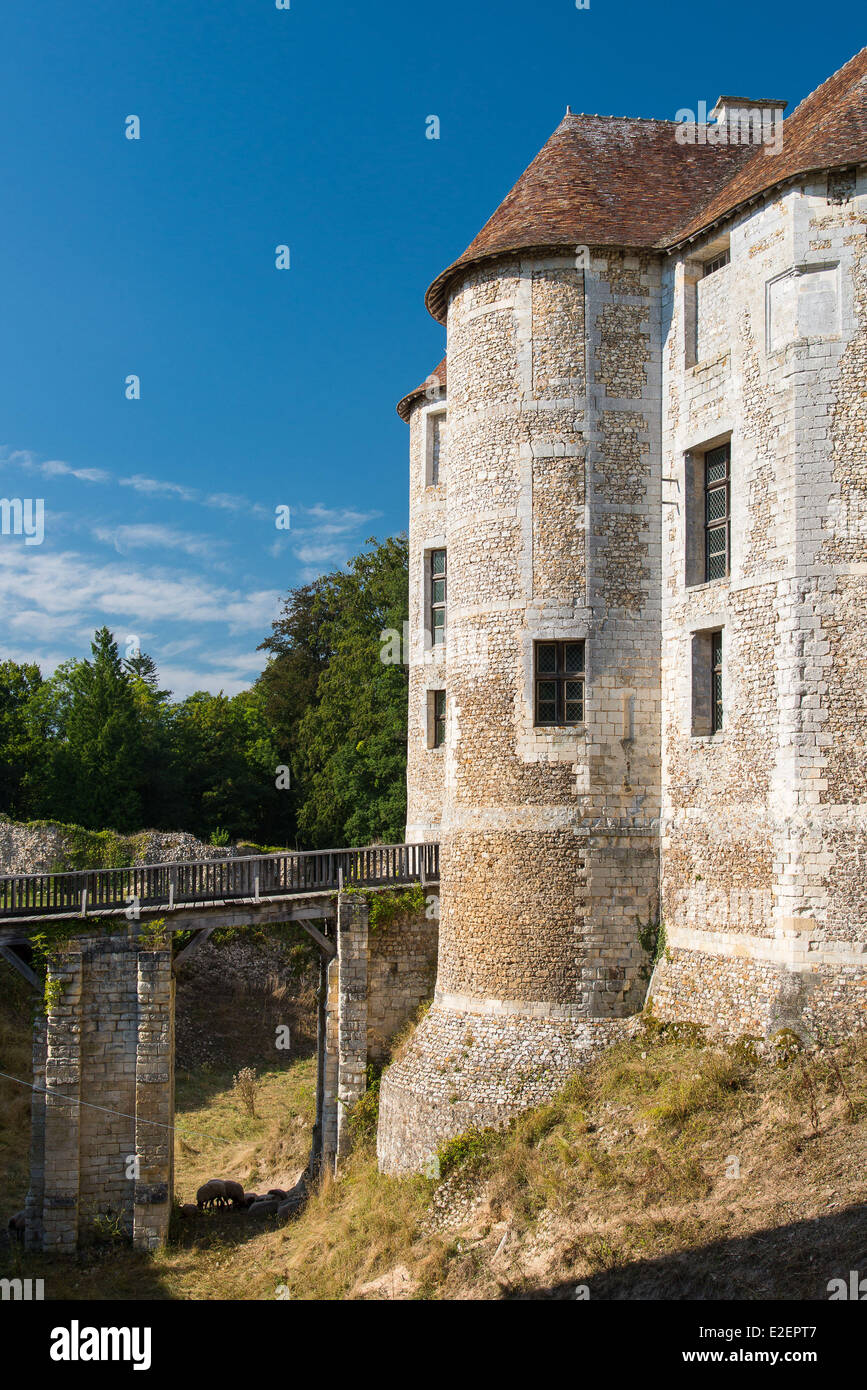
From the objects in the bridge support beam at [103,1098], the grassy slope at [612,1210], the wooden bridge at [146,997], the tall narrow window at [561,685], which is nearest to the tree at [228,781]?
the wooden bridge at [146,997]

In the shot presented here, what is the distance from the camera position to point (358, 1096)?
20.0m

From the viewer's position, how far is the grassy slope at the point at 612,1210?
12.1 metres

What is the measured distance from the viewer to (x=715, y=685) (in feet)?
56.4

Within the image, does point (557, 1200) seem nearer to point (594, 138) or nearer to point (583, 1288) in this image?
point (583, 1288)

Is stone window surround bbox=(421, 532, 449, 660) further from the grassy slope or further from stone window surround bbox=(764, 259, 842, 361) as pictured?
the grassy slope

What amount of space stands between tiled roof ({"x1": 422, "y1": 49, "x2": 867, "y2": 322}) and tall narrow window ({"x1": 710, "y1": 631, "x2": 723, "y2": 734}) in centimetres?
609

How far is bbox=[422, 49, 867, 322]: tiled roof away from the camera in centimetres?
1589

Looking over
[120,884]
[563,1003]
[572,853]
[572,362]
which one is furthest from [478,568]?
[120,884]

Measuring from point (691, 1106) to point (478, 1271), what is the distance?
3.30 m

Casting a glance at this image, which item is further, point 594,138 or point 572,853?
point 594,138

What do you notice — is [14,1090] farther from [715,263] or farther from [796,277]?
[796,277]

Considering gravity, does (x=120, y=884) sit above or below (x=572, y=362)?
below

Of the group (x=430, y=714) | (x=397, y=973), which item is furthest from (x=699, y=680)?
(x=430, y=714)

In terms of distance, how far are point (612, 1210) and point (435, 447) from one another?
15268 mm
